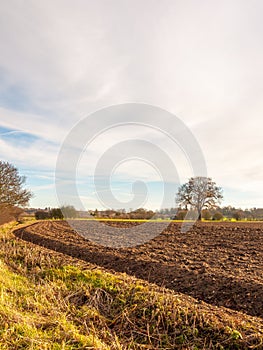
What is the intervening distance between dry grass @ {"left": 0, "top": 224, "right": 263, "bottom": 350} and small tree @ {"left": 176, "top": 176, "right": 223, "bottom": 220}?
1447 inches

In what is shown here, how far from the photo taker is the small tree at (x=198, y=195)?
4253 cm

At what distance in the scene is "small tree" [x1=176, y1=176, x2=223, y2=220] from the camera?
140 feet

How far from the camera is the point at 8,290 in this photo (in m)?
6.50

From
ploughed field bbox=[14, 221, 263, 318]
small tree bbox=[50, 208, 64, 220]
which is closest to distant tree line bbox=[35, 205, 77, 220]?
small tree bbox=[50, 208, 64, 220]

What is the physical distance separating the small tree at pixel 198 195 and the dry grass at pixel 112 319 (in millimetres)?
36753

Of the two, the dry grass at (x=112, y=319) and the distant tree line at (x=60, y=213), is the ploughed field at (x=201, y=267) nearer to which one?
the dry grass at (x=112, y=319)

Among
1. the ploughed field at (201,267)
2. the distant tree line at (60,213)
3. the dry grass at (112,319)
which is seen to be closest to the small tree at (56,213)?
the distant tree line at (60,213)

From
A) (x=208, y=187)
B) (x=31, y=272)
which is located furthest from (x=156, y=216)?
(x=31, y=272)

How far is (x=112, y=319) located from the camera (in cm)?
536

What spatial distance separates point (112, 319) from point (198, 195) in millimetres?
39177

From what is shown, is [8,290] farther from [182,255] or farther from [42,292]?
[182,255]

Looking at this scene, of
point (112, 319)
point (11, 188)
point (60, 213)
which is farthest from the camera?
point (60, 213)

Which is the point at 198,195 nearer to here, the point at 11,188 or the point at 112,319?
the point at 11,188

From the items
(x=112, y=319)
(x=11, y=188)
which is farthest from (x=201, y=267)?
(x=11, y=188)
